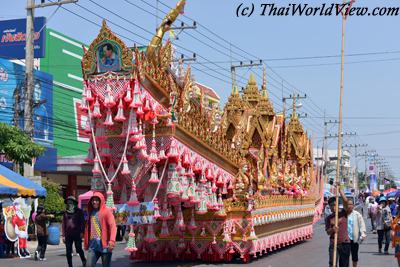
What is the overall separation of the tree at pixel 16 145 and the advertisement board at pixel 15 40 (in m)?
11.4

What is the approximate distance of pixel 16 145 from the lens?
798 inches

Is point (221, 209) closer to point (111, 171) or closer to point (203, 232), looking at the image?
point (203, 232)

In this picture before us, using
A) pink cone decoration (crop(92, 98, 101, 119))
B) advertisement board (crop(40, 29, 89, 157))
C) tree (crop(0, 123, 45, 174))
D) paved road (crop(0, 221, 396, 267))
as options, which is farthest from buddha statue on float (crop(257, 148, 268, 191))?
advertisement board (crop(40, 29, 89, 157))

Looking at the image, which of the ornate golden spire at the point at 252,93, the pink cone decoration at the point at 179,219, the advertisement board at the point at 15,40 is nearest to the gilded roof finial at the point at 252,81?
the ornate golden spire at the point at 252,93

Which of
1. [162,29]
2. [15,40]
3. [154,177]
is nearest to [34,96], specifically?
[15,40]

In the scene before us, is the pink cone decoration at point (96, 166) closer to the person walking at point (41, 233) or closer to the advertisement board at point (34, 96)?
the person walking at point (41, 233)

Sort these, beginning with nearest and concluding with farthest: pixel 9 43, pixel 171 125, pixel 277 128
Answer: pixel 171 125 → pixel 277 128 → pixel 9 43

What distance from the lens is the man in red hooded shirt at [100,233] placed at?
371 inches

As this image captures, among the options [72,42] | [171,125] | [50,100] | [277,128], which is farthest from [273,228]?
[72,42]

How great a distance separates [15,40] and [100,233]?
2461 cm

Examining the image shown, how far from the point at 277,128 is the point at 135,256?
633 centimetres

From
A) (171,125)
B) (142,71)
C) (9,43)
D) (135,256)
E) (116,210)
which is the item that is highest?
(9,43)

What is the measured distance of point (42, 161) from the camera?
98.4 feet

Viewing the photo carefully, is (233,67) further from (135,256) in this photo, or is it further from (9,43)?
(135,256)
